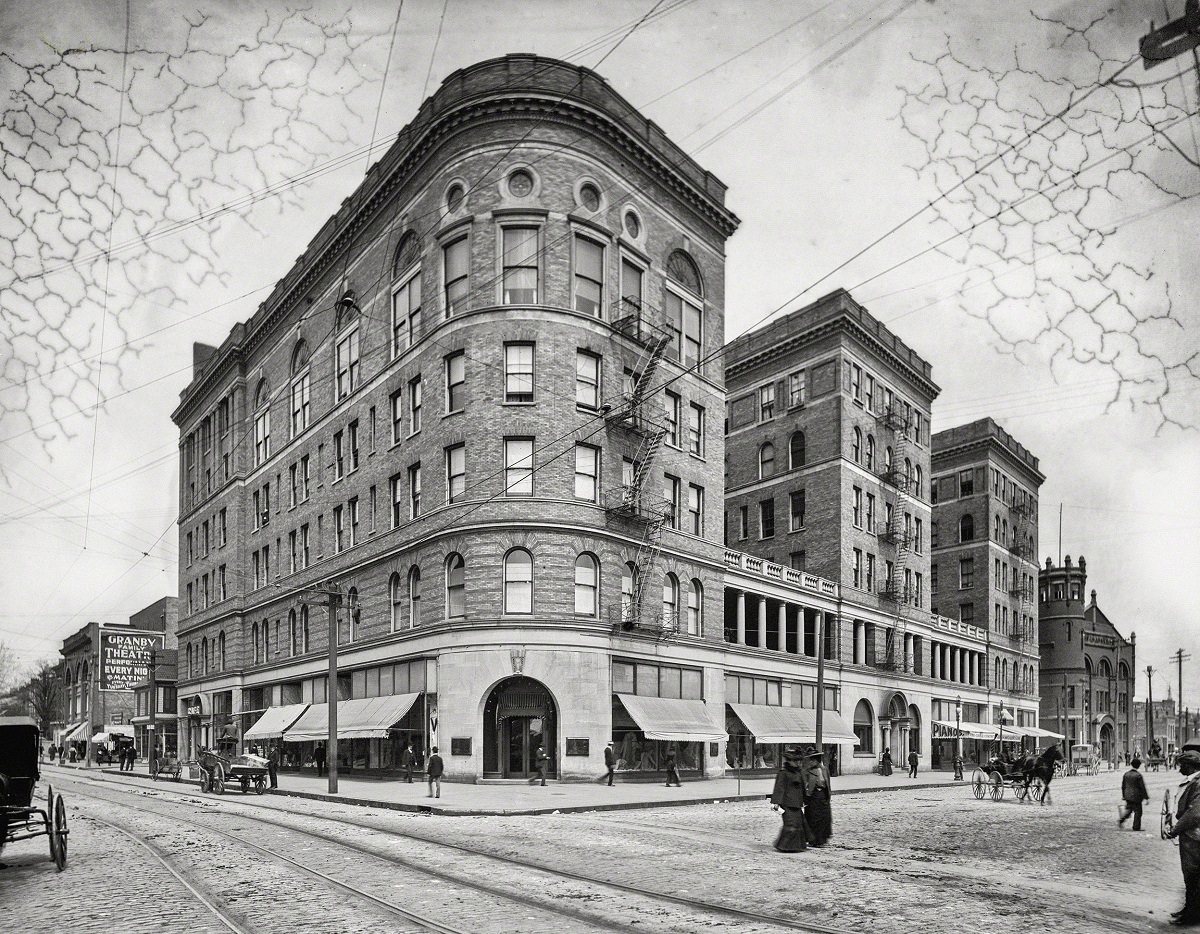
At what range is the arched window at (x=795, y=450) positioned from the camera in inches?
2303

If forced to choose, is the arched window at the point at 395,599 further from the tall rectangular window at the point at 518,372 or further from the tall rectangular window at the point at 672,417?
the tall rectangular window at the point at 672,417

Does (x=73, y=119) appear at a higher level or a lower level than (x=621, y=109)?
lower

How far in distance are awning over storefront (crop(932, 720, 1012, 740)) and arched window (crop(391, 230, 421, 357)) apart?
41.4 m

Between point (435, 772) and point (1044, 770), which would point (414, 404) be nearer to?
point (435, 772)

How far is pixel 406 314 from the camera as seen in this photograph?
135 ft

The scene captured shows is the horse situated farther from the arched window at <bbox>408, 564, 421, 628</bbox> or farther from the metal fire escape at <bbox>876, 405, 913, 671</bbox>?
the metal fire escape at <bbox>876, 405, 913, 671</bbox>

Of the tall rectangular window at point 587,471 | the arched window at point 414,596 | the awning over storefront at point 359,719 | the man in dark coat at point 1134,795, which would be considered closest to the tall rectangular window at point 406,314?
the tall rectangular window at point 587,471

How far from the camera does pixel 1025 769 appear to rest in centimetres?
3388

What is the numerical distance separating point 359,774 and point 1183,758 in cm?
3498

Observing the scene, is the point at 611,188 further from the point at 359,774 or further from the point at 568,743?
the point at 359,774

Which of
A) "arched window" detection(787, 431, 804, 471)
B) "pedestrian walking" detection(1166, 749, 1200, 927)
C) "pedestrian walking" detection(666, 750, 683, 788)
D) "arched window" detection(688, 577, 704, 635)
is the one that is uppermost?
"arched window" detection(787, 431, 804, 471)

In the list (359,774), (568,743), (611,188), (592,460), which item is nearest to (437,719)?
(568,743)

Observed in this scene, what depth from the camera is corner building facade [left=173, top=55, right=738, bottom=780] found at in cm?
3494

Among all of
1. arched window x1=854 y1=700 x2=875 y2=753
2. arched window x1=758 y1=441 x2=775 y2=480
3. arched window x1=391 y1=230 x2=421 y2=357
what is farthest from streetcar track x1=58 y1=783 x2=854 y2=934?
arched window x1=758 y1=441 x2=775 y2=480
